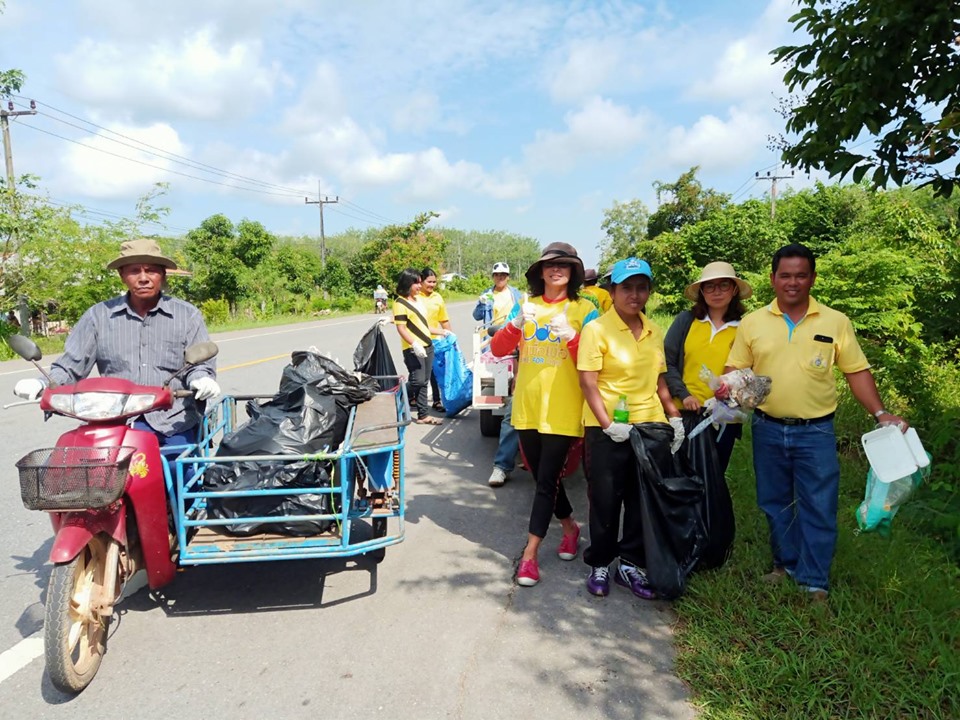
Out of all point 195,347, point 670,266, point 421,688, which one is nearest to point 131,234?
point 670,266

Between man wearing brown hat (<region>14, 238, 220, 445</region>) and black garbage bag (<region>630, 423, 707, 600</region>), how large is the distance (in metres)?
2.23

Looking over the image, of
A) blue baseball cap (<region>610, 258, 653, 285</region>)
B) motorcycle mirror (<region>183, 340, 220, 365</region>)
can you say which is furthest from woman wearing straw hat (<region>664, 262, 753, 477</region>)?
motorcycle mirror (<region>183, 340, 220, 365</region>)

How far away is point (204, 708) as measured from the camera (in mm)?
2475

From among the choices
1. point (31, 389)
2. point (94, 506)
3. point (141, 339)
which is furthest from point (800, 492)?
point (31, 389)

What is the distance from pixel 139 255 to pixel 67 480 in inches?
47.8

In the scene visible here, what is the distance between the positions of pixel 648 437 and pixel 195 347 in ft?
7.50

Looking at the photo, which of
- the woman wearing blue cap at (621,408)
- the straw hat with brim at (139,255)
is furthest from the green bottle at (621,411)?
the straw hat with brim at (139,255)

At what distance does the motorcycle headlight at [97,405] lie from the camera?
268 cm

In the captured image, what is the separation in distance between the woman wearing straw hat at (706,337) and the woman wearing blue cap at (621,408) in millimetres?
272

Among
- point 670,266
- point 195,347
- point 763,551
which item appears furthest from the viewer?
point 670,266

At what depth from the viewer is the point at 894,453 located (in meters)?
2.75

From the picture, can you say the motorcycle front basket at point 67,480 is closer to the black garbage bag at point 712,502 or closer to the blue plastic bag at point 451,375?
the black garbage bag at point 712,502

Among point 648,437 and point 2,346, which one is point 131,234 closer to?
point 2,346

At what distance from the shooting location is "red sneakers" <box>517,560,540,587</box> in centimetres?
344
